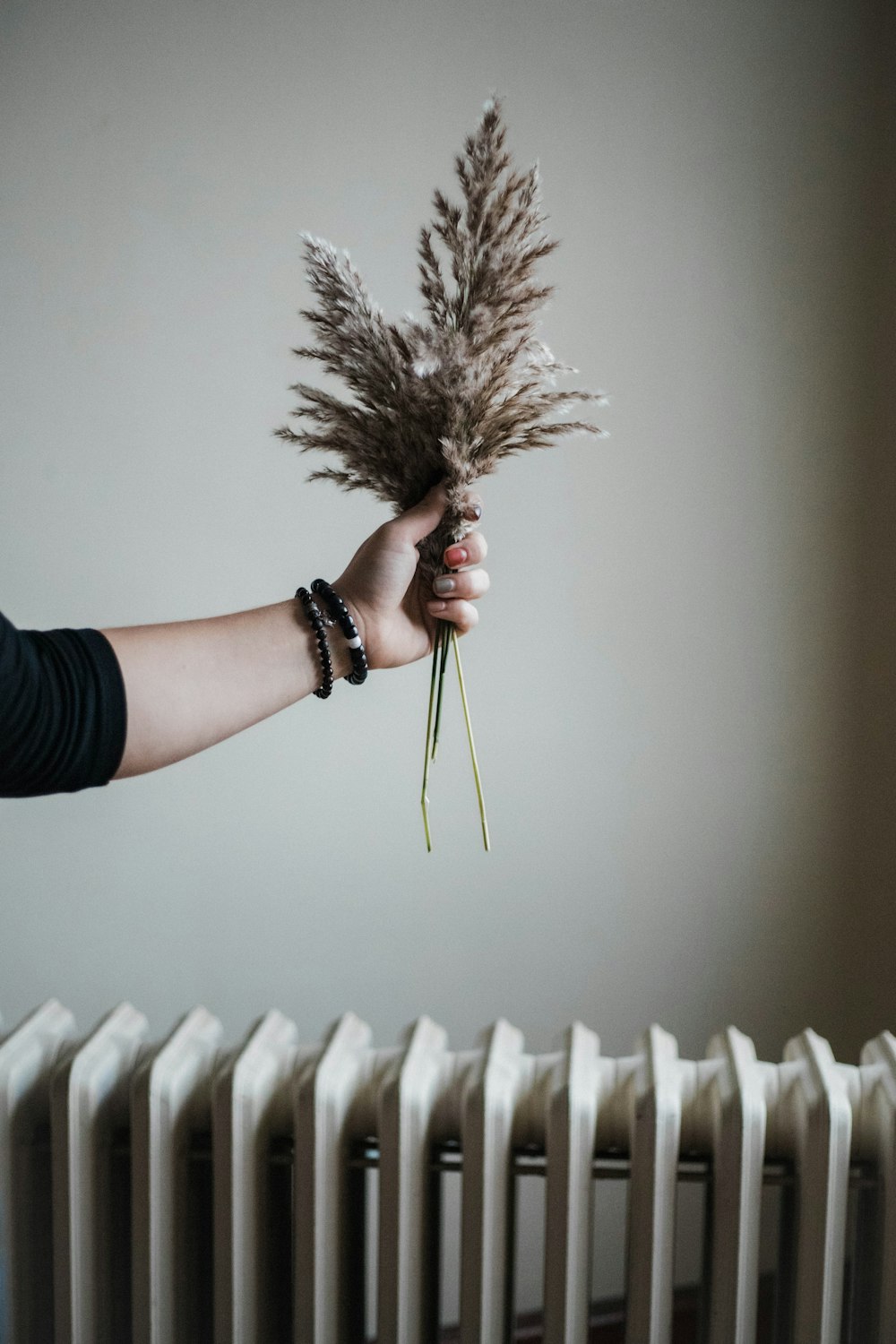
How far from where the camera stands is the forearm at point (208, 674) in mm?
779

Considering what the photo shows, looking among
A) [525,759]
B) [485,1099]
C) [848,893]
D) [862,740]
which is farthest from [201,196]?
[848,893]

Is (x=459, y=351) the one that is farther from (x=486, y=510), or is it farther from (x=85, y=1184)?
(x=85, y=1184)

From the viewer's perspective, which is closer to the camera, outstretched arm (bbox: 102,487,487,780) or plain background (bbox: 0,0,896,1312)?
outstretched arm (bbox: 102,487,487,780)

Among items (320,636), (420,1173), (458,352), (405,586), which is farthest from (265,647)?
(420,1173)

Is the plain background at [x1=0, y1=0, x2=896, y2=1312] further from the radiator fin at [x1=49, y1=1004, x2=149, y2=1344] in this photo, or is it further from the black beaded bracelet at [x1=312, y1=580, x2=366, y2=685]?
the black beaded bracelet at [x1=312, y1=580, x2=366, y2=685]

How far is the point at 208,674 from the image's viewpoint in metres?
0.83

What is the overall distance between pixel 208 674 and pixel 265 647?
0.22ft

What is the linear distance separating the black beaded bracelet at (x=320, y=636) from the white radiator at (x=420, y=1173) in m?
0.45

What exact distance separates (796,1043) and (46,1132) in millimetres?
907

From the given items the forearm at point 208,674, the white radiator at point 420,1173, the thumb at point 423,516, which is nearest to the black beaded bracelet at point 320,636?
the forearm at point 208,674

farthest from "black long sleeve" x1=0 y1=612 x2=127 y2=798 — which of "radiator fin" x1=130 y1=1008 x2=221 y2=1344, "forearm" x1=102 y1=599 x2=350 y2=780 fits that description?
"radiator fin" x1=130 y1=1008 x2=221 y2=1344

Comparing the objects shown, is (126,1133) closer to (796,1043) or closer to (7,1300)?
(7,1300)

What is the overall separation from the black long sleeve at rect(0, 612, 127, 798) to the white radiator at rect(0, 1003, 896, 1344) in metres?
0.47

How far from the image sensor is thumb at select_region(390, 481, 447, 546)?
0.86 metres
